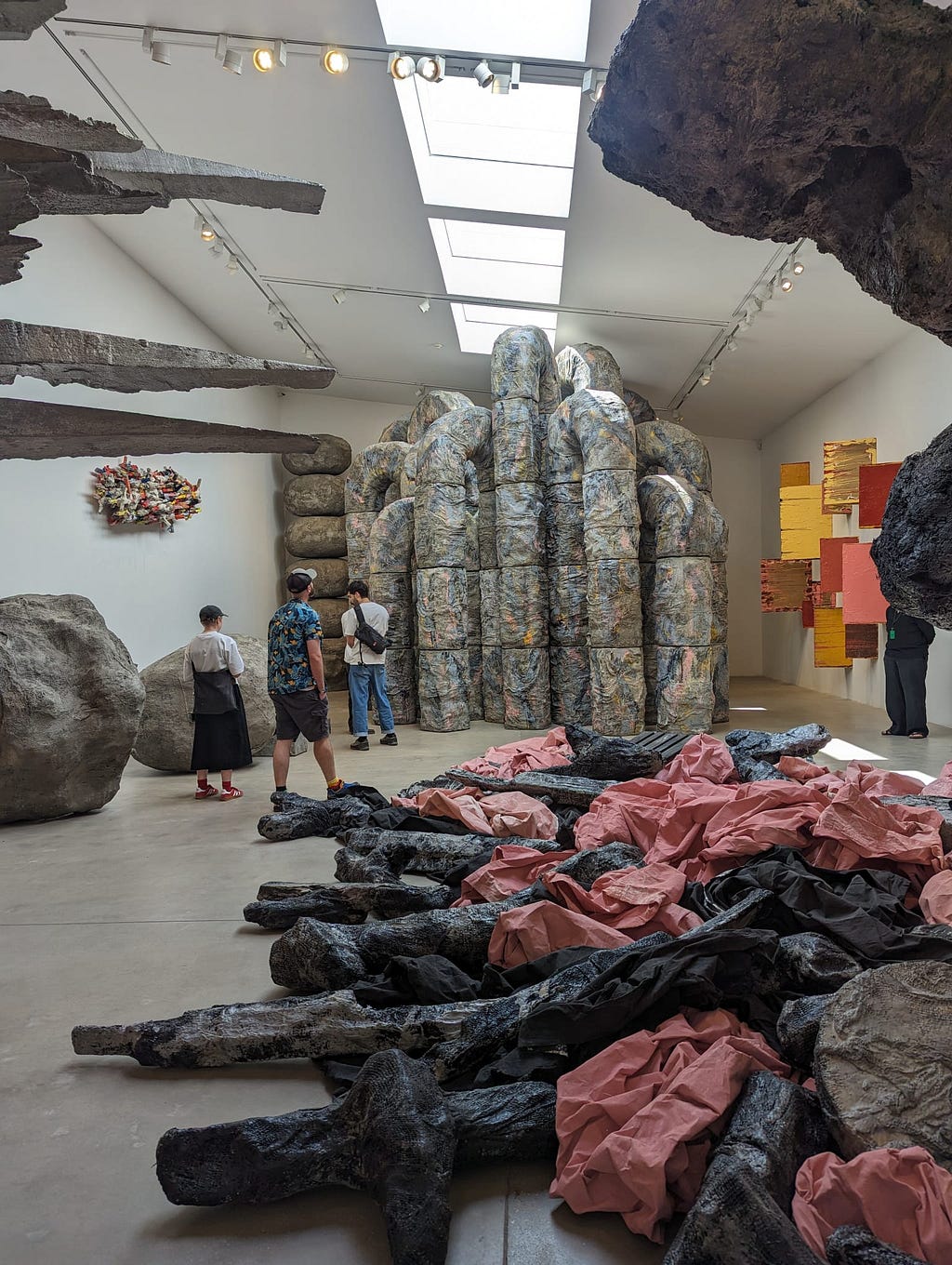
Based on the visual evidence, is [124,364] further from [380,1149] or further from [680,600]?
[680,600]

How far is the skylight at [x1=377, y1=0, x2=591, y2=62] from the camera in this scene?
5.36m

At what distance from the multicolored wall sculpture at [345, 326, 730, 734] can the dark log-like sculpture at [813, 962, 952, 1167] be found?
6.55m

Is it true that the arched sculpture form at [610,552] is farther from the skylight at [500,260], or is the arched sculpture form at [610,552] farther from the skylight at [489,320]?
the skylight at [489,320]

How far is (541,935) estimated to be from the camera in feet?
10.2

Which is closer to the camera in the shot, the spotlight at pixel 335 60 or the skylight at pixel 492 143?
the spotlight at pixel 335 60

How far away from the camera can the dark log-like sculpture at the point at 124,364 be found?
3.27m

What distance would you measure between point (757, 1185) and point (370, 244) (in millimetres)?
8478

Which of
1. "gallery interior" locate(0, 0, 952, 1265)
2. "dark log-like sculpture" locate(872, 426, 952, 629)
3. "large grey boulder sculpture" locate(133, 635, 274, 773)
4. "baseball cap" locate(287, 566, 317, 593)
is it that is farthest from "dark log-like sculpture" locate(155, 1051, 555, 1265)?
"large grey boulder sculpture" locate(133, 635, 274, 773)

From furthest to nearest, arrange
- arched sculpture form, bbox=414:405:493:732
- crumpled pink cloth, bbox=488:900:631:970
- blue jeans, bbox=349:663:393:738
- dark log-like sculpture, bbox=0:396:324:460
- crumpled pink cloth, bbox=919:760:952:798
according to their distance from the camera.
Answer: arched sculpture form, bbox=414:405:493:732
blue jeans, bbox=349:663:393:738
crumpled pink cloth, bbox=919:760:952:798
dark log-like sculpture, bbox=0:396:324:460
crumpled pink cloth, bbox=488:900:631:970

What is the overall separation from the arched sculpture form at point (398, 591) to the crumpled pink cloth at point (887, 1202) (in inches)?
344

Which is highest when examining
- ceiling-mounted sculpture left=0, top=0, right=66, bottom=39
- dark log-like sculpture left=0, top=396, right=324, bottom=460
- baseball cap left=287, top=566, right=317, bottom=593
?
ceiling-mounted sculpture left=0, top=0, right=66, bottom=39

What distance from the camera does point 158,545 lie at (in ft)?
32.4

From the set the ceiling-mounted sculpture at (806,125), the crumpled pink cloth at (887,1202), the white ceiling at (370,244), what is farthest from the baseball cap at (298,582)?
the crumpled pink cloth at (887,1202)

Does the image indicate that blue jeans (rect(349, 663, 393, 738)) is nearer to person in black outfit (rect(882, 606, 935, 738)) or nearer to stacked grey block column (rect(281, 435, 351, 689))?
person in black outfit (rect(882, 606, 935, 738))
